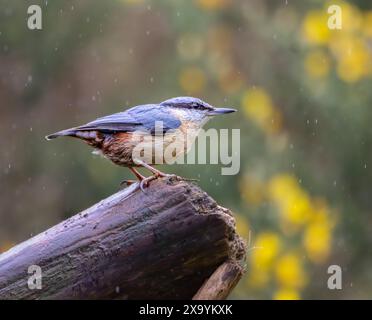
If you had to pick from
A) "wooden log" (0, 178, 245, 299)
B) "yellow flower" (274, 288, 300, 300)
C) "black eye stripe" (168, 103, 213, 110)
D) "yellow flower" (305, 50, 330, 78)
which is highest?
"yellow flower" (305, 50, 330, 78)

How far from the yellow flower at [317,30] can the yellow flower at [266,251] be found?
6.40ft

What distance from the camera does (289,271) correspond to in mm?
6711

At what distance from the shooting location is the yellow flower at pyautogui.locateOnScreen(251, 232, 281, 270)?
6766mm

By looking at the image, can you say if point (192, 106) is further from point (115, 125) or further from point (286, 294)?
point (286, 294)

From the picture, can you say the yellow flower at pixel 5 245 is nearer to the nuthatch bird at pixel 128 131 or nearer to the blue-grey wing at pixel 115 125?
the nuthatch bird at pixel 128 131

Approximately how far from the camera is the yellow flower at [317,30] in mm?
7258

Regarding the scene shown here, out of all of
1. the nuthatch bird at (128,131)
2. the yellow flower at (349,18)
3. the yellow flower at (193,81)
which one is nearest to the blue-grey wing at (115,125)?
the nuthatch bird at (128,131)

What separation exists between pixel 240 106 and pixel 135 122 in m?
3.50

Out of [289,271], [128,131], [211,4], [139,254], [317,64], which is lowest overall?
[289,271]

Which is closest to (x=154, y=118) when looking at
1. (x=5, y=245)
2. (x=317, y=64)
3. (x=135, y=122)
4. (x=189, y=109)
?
(x=135, y=122)

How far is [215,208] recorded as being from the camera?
2.88 m

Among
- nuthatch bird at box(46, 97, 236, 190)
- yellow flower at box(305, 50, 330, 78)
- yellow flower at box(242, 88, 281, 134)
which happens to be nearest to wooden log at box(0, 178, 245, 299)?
nuthatch bird at box(46, 97, 236, 190)

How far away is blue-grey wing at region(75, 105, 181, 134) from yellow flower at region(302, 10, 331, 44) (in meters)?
3.56

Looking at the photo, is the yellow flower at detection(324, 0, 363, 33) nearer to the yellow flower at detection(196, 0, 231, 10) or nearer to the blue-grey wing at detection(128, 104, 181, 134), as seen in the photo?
the yellow flower at detection(196, 0, 231, 10)
